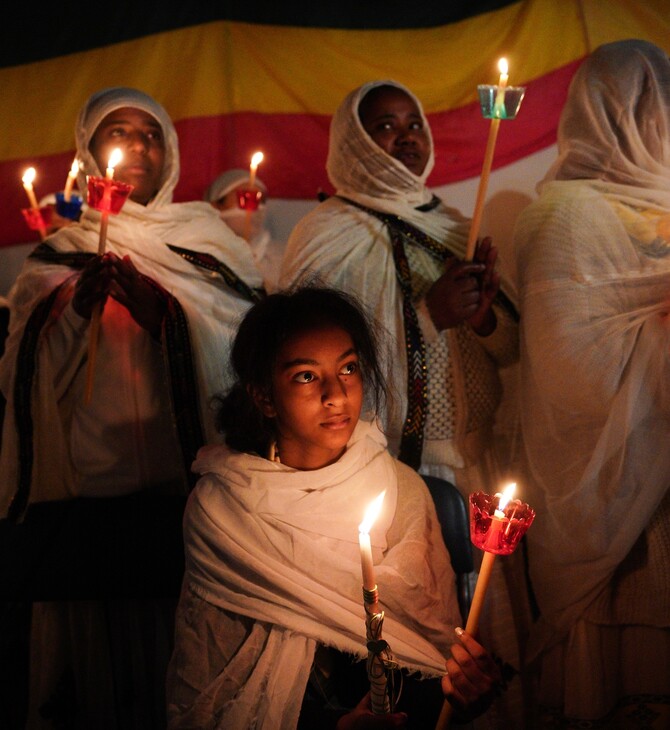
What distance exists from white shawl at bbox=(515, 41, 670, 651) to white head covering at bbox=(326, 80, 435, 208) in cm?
37

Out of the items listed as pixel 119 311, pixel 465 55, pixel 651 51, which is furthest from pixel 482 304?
pixel 465 55

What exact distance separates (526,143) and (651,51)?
0.99m

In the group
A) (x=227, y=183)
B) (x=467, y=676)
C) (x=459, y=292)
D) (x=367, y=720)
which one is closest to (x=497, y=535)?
(x=467, y=676)

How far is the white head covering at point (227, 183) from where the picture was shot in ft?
11.4

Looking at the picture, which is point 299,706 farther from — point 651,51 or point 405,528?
point 651,51

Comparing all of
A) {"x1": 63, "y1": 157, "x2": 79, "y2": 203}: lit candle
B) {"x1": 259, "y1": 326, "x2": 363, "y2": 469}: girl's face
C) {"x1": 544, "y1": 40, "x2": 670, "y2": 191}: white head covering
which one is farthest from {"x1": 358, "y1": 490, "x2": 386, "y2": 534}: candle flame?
{"x1": 63, "y1": 157, "x2": 79, "y2": 203}: lit candle

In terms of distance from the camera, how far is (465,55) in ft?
10.5

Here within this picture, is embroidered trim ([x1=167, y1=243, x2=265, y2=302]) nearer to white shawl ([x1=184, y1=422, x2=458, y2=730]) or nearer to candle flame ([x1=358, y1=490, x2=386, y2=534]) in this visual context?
white shawl ([x1=184, y1=422, x2=458, y2=730])

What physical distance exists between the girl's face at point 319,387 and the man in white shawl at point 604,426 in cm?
63

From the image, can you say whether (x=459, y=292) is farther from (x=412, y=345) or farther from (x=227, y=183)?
(x=227, y=183)

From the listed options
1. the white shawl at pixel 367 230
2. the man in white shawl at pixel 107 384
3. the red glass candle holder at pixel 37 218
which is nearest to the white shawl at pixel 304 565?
the white shawl at pixel 367 230

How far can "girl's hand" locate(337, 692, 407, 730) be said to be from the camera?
126 centimetres

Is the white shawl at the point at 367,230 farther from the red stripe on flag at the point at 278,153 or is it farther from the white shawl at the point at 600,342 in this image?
the red stripe on flag at the point at 278,153

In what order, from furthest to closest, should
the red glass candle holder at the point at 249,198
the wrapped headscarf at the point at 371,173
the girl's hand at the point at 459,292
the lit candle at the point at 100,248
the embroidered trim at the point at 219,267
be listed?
the red glass candle holder at the point at 249,198
the embroidered trim at the point at 219,267
the wrapped headscarf at the point at 371,173
the girl's hand at the point at 459,292
the lit candle at the point at 100,248
